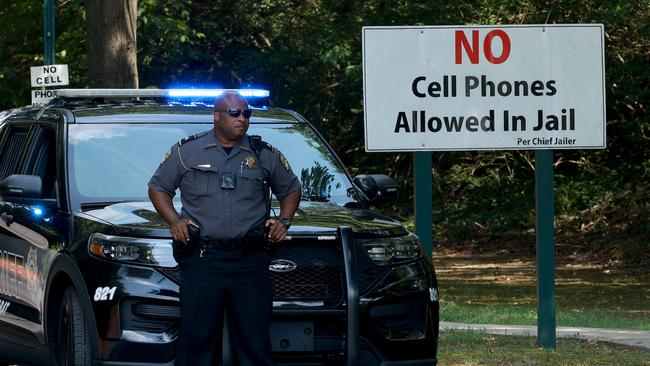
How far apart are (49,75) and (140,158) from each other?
12405mm

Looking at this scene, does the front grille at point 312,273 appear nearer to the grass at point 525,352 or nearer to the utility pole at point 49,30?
the grass at point 525,352

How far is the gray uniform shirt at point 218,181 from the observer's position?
6.82 meters

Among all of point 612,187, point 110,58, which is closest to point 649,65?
point 612,187

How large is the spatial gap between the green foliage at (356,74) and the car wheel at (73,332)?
17.7 metres

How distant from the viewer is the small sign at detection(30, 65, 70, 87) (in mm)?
20297

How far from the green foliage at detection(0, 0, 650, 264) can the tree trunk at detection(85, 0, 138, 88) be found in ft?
22.4

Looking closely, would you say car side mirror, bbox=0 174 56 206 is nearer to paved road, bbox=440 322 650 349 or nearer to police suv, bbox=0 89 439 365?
police suv, bbox=0 89 439 365

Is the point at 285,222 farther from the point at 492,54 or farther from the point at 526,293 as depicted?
the point at 526,293

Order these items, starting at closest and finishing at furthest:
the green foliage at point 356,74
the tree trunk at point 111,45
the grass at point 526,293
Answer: the grass at point 526,293, the tree trunk at point 111,45, the green foliage at point 356,74

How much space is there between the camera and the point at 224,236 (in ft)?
22.3

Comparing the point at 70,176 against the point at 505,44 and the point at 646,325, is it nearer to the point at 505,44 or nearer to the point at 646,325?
the point at 505,44

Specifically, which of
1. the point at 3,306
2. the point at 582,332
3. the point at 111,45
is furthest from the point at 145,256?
the point at 111,45

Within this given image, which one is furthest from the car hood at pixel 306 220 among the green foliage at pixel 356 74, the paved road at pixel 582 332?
the green foliage at pixel 356 74

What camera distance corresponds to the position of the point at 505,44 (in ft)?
34.8
